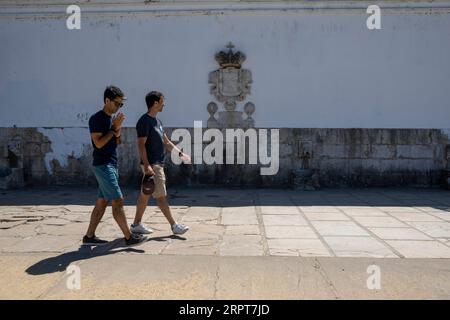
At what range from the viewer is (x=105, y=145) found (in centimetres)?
385

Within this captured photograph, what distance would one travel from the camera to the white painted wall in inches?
332

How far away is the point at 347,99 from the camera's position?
851cm

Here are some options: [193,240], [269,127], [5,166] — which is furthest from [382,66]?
[5,166]

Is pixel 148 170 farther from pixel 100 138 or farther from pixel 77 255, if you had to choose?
pixel 77 255

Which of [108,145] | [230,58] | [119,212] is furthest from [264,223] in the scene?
[230,58]

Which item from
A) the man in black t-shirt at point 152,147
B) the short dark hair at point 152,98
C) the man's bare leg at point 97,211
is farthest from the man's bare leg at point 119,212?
the short dark hair at point 152,98

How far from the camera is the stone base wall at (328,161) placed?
8.47 m

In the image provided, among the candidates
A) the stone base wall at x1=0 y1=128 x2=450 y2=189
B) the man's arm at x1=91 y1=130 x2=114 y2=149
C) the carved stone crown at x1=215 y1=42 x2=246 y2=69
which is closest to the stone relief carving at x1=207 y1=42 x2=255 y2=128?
the carved stone crown at x1=215 y1=42 x2=246 y2=69

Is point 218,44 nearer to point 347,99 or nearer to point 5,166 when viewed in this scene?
point 347,99

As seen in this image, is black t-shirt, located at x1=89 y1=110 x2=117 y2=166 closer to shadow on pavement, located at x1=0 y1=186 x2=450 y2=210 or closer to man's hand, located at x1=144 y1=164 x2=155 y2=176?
man's hand, located at x1=144 y1=164 x2=155 y2=176

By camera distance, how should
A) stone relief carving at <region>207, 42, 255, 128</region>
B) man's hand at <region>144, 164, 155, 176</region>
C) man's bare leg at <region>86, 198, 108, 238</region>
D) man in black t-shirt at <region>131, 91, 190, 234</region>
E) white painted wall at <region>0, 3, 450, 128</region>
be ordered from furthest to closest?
stone relief carving at <region>207, 42, 255, 128</region>
white painted wall at <region>0, 3, 450, 128</region>
man in black t-shirt at <region>131, 91, 190, 234</region>
man's hand at <region>144, 164, 155, 176</region>
man's bare leg at <region>86, 198, 108, 238</region>

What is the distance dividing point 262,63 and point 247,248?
5.54 m

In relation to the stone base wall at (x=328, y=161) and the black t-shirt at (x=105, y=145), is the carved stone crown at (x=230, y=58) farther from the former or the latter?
the black t-shirt at (x=105, y=145)

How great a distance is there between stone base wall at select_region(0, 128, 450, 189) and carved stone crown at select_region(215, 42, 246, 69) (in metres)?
1.63
